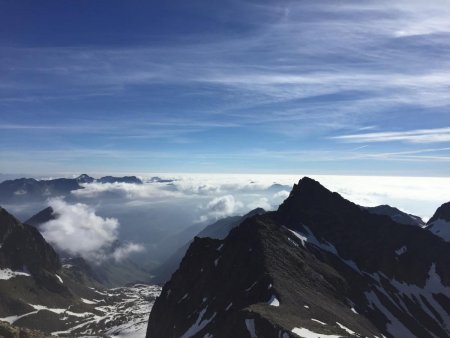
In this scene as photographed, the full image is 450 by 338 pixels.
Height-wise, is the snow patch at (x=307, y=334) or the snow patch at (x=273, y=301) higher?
the snow patch at (x=307, y=334)

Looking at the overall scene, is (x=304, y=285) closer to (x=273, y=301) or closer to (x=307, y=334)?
(x=273, y=301)

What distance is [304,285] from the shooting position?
122875 millimetres

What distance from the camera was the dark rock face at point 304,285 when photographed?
93.6 meters

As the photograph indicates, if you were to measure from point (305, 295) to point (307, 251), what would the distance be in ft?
164

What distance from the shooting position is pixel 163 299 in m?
166

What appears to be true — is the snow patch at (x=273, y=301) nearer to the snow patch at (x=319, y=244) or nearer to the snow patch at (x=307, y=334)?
the snow patch at (x=307, y=334)

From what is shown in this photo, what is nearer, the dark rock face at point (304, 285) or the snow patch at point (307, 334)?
the snow patch at point (307, 334)

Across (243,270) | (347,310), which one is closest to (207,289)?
(243,270)

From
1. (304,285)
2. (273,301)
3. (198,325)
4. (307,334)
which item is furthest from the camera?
(304,285)

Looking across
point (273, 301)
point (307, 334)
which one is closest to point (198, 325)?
point (273, 301)

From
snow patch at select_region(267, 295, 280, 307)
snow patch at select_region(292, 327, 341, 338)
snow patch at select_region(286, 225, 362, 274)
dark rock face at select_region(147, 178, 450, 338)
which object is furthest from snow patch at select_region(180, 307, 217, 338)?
snow patch at select_region(286, 225, 362, 274)

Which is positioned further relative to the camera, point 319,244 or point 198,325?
point 319,244

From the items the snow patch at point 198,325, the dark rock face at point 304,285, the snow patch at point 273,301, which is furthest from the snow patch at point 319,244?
the snow patch at point 273,301

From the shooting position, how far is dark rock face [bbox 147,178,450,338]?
93575 mm
